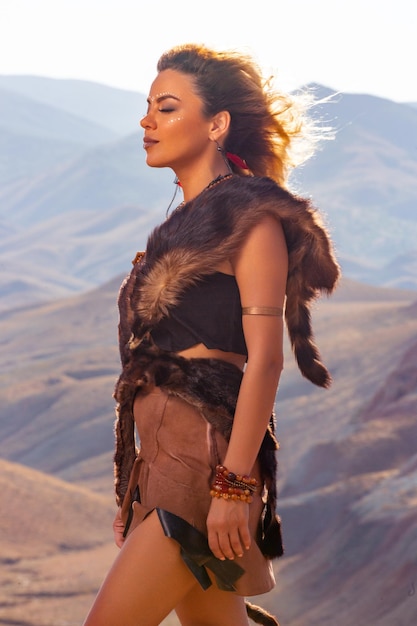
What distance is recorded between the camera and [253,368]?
2711mm

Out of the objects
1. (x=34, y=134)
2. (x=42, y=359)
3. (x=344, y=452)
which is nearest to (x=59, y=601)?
(x=344, y=452)

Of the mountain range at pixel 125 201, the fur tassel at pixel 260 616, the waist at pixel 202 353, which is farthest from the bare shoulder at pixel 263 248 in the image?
the mountain range at pixel 125 201

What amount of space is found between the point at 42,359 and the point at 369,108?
7868cm

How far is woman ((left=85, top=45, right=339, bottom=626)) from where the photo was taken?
268 centimetres

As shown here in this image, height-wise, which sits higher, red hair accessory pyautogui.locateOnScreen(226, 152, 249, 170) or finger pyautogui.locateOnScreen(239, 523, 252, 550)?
red hair accessory pyautogui.locateOnScreen(226, 152, 249, 170)

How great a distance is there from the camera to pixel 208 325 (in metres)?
2.84

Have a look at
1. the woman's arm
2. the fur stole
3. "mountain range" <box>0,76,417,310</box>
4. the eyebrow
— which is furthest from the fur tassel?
"mountain range" <box>0,76,417,310</box>

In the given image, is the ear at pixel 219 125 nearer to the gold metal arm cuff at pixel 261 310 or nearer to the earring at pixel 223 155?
the earring at pixel 223 155

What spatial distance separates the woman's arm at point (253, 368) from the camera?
2676 mm

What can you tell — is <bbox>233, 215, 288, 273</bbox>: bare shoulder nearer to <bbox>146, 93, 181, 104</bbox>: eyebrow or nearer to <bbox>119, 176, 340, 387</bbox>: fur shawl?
<bbox>119, 176, 340, 387</bbox>: fur shawl

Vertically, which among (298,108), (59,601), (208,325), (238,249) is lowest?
(59,601)

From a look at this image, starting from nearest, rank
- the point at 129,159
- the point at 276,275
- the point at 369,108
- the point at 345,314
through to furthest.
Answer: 1. the point at 276,275
2. the point at 345,314
3. the point at 369,108
4. the point at 129,159

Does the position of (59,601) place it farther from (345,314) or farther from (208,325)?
(345,314)

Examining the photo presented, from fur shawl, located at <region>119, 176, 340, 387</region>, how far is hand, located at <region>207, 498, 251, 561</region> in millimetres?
485
